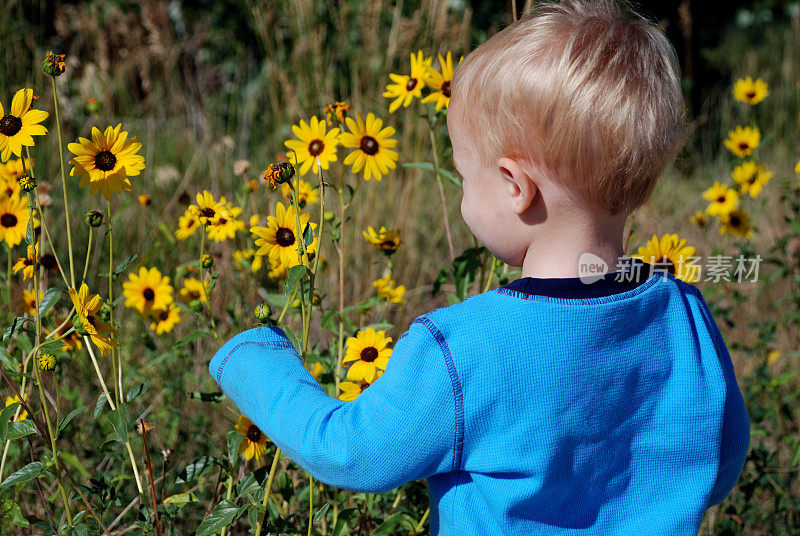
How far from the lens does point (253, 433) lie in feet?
4.63

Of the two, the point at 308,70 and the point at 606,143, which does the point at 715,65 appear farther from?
the point at 606,143

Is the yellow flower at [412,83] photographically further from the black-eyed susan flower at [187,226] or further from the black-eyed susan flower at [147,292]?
the black-eyed susan flower at [147,292]

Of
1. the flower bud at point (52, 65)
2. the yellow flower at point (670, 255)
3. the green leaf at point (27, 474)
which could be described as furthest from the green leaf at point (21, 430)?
the yellow flower at point (670, 255)

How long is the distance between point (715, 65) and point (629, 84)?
311 inches

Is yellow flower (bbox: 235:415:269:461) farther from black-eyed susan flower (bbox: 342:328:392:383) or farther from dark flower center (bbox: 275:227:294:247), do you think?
dark flower center (bbox: 275:227:294:247)

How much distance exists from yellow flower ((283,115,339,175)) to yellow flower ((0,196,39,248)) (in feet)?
1.76

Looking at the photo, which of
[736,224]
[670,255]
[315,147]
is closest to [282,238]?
[315,147]

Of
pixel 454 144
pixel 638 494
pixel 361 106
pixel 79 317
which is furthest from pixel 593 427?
pixel 361 106

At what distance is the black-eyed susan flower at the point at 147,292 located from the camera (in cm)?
188

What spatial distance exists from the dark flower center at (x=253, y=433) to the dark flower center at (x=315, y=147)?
1.70 ft

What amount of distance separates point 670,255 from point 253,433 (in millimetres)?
983

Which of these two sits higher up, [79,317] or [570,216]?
[570,216]

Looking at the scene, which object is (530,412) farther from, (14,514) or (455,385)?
(14,514)

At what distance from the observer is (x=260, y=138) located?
467cm
